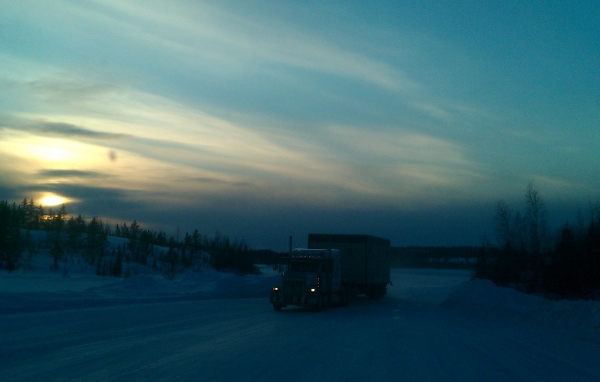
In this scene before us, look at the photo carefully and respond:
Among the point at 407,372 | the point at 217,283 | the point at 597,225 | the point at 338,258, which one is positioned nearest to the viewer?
the point at 407,372

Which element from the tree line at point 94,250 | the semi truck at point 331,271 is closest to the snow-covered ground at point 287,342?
the semi truck at point 331,271

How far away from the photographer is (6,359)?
1340 cm

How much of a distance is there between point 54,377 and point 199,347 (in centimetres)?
510

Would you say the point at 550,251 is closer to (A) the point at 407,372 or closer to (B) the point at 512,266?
(B) the point at 512,266

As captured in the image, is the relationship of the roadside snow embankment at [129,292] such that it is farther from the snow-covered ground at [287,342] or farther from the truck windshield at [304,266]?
the truck windshield at [304,266]

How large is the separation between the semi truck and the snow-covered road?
13.9ft

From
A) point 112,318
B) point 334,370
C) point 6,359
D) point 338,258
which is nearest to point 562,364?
point 334,370

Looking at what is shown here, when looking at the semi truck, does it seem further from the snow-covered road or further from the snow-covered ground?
the snow-covered road

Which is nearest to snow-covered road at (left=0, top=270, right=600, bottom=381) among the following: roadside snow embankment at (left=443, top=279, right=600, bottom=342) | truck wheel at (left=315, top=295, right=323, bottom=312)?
roadside snow embankment at (left=443, top=279, right=600, bottom=342)

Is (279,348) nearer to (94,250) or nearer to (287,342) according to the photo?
(287,342)

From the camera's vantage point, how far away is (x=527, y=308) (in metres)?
31.9

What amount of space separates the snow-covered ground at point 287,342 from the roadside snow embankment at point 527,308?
0.35 feet

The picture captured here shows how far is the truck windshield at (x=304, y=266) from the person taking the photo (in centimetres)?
3244

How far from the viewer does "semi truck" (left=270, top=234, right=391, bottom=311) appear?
31000 millimetres
